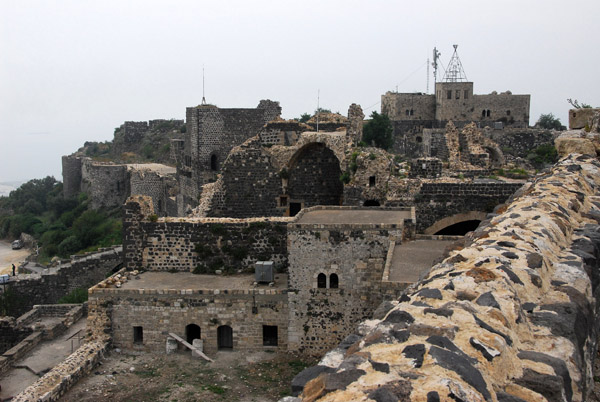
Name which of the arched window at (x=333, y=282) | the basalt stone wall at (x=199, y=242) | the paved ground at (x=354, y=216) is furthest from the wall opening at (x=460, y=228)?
the basalt stone wall at (x=199, y=242)

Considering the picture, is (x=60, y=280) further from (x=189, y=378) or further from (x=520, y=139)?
(x=520, y=139)

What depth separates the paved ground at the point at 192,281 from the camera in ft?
55.5

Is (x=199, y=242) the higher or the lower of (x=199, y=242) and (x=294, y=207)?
the lower

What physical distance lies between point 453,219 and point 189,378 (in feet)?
25.9

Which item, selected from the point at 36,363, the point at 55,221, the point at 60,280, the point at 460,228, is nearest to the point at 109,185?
the point at 55,221

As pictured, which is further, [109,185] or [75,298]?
[109,185]

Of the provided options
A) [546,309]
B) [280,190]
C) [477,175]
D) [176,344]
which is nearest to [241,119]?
[280,190]

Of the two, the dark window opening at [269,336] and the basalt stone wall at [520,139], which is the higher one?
the basalt stone wall at [520,139]

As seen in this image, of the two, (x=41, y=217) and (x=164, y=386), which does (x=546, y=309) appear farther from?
(x=41, y=217)

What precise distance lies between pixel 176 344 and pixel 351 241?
5.02m

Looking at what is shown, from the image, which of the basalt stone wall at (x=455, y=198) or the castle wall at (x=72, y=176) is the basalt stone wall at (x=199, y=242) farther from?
the castle wall at (x=72, y=176)

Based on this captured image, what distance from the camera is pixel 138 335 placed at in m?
16.8

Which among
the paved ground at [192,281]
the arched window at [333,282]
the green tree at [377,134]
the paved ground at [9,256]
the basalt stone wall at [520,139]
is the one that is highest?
the green tree at [377,134]

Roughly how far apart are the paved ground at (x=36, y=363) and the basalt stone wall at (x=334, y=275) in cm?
727
